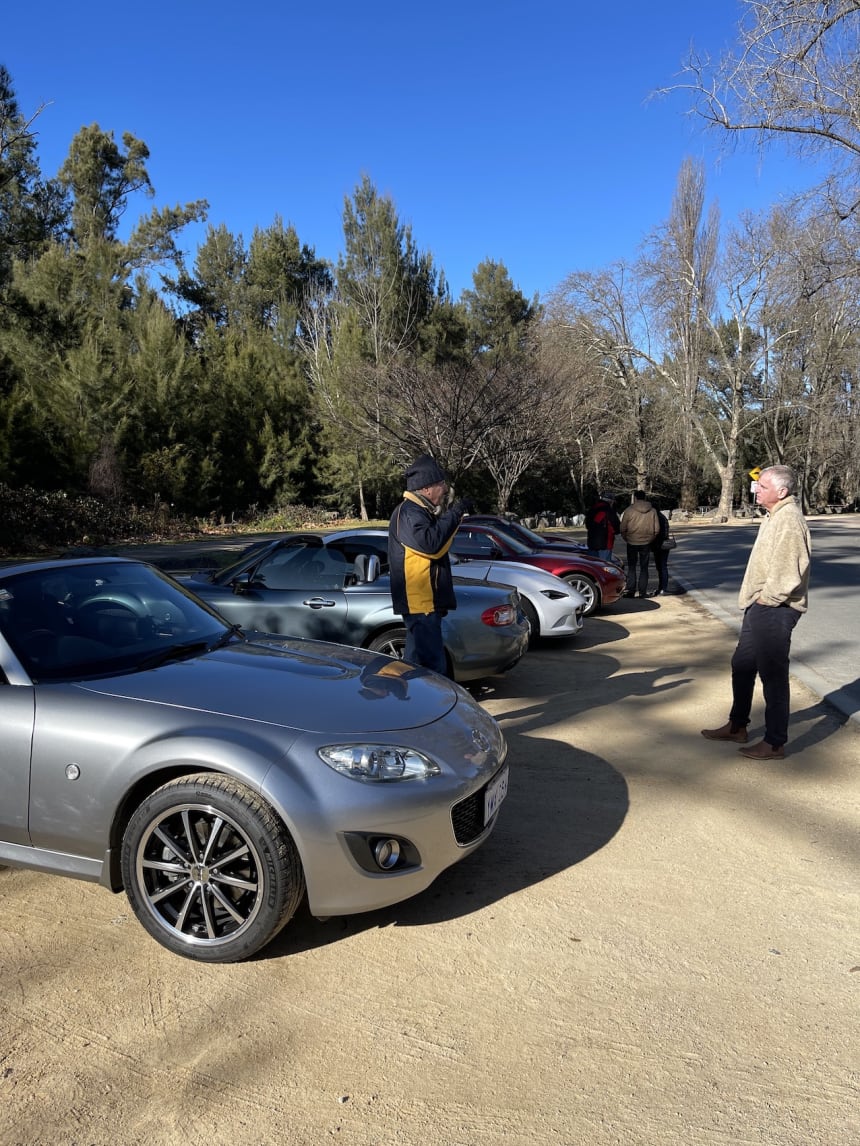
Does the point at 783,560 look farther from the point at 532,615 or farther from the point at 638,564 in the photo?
the point at 638,564

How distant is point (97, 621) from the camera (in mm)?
3889

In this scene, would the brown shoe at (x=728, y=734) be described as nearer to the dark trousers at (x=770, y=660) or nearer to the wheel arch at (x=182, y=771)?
the dark trousers at (x=770, y=660)

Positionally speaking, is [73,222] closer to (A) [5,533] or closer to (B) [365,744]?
(A) [5,533]

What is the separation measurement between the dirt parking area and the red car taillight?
223 centimetres

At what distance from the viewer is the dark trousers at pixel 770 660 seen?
5.06m

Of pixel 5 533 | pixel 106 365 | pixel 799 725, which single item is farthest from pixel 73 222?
pixel 799 725

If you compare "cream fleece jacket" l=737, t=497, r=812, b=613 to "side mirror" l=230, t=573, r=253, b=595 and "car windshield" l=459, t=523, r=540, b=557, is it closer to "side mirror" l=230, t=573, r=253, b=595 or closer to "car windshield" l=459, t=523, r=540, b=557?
"side mirror" l=230, t=573, r=253, b=595

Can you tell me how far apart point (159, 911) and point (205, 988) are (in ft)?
1.13

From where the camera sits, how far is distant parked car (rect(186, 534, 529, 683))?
21.4 ft

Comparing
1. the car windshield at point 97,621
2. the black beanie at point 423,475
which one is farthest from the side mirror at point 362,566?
the car windshield at point 97,621

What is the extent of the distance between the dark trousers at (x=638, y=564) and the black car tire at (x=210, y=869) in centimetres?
1071

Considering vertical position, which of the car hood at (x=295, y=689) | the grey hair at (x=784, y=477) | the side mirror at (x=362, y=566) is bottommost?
the car hood at (x=295, y=689)

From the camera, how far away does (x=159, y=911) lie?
311 cm

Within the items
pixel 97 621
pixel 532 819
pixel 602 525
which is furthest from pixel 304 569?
pixel 602 525
